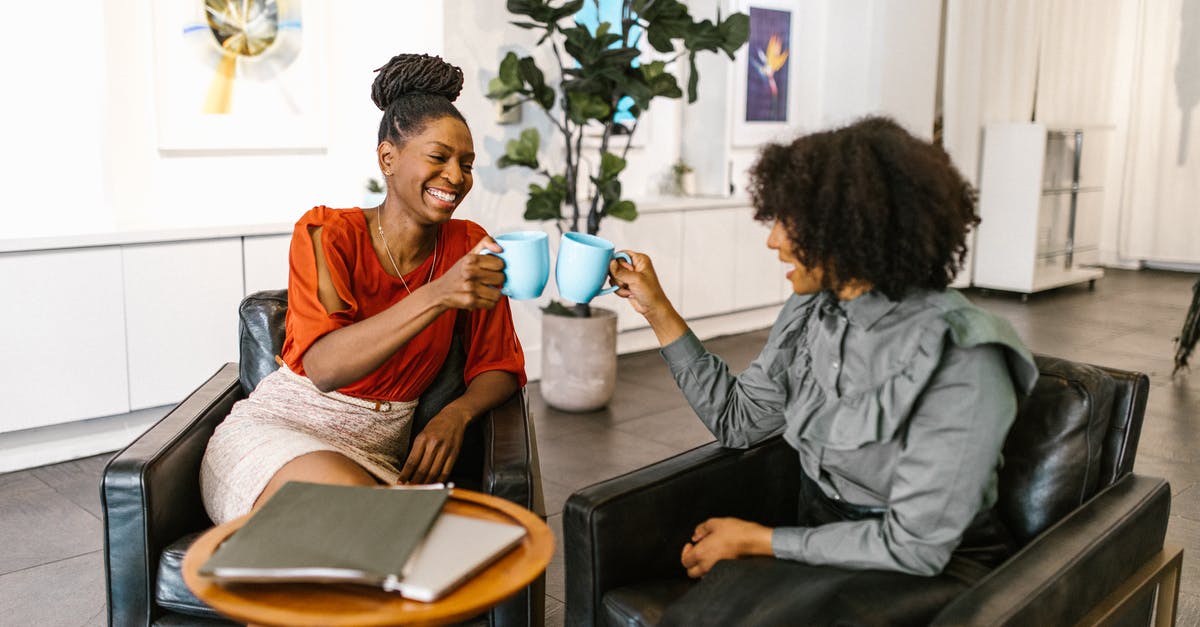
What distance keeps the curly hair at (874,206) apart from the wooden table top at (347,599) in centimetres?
63

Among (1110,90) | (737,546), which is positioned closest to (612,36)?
(737,546)

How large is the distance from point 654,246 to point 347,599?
433 cm

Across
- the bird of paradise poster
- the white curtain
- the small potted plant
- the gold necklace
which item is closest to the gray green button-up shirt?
the gold necklace

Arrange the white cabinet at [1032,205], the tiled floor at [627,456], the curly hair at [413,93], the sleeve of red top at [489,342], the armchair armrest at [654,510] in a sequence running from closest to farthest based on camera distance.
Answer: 1. the armchair armrest at [654,510]
2. the curly hair at [413,93]
3. the sleeve of red top at [489,342]
4. the tiled floor at [627,456]
5. the white cabinet at [1032,205]

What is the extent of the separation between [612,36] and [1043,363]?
8.61ft

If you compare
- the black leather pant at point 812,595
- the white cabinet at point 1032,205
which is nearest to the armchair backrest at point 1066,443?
the black leather pant at point 812,595

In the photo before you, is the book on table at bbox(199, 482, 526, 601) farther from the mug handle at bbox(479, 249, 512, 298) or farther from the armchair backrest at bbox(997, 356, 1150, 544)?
the armchair backrest at bbox(997, 356, 1150, 544)

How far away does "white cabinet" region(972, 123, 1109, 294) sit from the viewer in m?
7.48

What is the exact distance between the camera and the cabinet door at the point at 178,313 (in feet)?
12.0

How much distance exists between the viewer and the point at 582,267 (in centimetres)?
184

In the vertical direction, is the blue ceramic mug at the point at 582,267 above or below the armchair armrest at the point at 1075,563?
above

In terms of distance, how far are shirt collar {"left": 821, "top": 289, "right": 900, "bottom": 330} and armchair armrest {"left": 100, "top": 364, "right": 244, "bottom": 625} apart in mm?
1264

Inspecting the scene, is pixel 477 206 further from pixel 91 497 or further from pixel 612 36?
pixel 91 497

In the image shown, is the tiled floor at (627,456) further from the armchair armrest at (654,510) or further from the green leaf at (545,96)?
the green leaf at (545,96)
